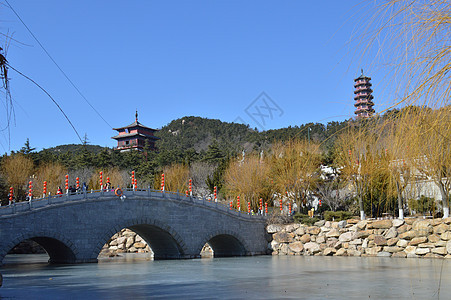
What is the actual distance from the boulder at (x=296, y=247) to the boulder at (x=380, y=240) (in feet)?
15.8

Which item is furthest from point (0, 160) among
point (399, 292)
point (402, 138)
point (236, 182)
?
point (402, 138)

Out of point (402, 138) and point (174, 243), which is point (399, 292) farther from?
point (174, 243)

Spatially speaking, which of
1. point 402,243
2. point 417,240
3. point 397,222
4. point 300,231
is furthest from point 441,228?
point 300,231

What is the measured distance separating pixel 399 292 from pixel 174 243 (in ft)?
52.2

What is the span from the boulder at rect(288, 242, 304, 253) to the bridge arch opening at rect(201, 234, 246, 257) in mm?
2967

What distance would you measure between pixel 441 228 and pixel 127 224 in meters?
15.4

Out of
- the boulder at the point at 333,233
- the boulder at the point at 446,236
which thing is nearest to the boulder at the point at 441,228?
the boulder at the point at 446,236

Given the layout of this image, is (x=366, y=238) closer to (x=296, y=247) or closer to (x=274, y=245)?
(x=296, y=247)

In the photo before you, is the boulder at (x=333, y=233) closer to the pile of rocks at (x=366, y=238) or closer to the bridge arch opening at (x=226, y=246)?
the pile of rocks at (x=366, y=238)

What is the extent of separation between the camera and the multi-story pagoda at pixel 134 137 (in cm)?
6153

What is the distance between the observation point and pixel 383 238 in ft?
79.0

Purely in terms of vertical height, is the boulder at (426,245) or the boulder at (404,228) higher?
the boulder at (404,228)

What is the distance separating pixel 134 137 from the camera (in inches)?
2445

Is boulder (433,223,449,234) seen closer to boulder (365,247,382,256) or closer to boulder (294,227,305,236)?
boulder (365,247,382,256)
